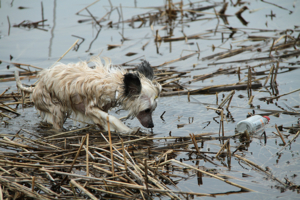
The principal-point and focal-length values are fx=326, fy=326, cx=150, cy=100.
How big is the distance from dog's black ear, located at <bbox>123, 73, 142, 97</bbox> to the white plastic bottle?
1.49 m

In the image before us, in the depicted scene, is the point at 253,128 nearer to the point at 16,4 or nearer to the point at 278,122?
the point at 278,122

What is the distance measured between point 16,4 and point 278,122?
12.2 meters

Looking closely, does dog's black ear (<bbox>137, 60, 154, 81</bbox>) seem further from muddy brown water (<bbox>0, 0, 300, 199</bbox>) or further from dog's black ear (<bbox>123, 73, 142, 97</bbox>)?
muddy brown water (<bbox>0, 0, 300, 199</bbox>)

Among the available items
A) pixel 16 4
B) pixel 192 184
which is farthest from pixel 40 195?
pixel 16 4

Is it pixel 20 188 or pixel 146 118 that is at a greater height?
pixel 146 118

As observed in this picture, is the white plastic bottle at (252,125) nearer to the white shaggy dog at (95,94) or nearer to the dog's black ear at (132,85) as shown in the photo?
the white shaggy dog at (95,94)

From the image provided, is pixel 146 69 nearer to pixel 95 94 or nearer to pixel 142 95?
pixel 142 95

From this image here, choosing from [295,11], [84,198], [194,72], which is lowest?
[84,198]

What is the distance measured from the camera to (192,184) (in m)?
3.41

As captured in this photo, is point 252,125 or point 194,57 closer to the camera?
point 252,125

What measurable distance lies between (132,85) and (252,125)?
5.67 feet

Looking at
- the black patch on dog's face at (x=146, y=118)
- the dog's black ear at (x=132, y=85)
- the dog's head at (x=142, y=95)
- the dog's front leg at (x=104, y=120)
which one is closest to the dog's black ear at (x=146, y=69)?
the dog's head at (x=142, y=95)

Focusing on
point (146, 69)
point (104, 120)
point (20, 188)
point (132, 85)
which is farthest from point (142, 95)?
point (20, 188)

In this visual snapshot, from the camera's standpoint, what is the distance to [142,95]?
456 cm
